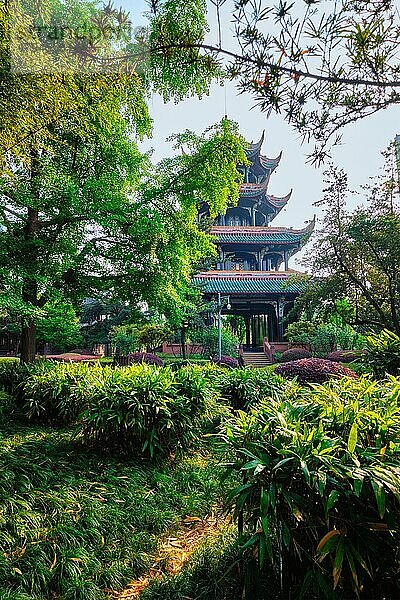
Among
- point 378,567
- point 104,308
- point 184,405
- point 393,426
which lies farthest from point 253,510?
point 104,308

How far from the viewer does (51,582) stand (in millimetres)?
2023

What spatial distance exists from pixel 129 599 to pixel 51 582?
1.29ft

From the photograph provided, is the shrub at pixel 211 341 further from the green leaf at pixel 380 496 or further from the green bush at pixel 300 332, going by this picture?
the green leaf at pixel 380 496

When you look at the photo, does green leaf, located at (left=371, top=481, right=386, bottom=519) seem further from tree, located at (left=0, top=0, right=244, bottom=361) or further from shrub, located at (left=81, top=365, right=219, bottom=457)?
tree, located at (left=0, top=0, right=244, bottom=361)

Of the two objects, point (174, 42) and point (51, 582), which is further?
point (51, 582)

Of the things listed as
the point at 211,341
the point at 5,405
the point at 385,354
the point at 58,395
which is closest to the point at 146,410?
the point at 58,395

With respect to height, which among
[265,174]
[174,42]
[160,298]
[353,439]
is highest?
[265,174]

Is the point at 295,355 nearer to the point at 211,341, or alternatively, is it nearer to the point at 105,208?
the point at 211,341

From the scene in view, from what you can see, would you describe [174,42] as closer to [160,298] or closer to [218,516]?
[218,516]

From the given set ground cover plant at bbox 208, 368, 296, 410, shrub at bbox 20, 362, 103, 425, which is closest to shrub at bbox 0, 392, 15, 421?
shrub at bbox 20, 362, 103, 425

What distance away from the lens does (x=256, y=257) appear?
21.1m

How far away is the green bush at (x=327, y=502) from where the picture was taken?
1.43 m

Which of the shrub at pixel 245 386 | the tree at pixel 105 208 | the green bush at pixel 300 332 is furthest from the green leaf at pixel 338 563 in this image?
the green bush at pixel 300 332

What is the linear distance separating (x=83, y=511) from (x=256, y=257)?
19.1 m
